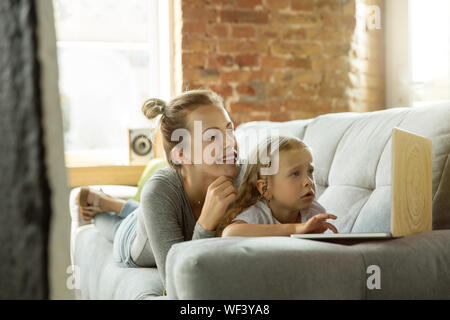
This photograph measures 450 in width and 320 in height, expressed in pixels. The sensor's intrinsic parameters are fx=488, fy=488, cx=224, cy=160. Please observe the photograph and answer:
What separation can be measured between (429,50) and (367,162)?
1990 millimetres

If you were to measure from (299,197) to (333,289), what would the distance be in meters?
0.56

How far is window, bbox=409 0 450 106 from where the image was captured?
3045 mm

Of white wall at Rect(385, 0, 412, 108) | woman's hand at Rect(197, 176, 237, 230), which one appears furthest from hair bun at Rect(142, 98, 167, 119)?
white wall at Rect(385, 0, 412, 108)

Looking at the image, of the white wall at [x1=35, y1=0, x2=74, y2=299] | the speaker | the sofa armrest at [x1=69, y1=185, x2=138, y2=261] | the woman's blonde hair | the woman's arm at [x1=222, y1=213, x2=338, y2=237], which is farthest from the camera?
the speaker

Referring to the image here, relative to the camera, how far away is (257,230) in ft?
4.12

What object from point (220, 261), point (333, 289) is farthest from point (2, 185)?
point (333, 289)

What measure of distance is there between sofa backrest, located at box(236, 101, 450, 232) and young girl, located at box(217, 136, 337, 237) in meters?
0.12

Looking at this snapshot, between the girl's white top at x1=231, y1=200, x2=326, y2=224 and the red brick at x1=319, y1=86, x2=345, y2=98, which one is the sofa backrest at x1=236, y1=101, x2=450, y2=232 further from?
the red brick at x1=319, y1=86, x2=345, y2=98

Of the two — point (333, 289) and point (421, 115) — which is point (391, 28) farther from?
point (333, 289)

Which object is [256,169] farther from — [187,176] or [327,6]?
[327,6]

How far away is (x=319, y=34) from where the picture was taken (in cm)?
348

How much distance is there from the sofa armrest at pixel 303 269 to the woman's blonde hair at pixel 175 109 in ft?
2.26

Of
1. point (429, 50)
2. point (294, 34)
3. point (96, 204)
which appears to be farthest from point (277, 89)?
point (96, 204)

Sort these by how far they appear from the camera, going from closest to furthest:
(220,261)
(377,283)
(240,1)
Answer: (220,261) < (377,283) < (240,1)
